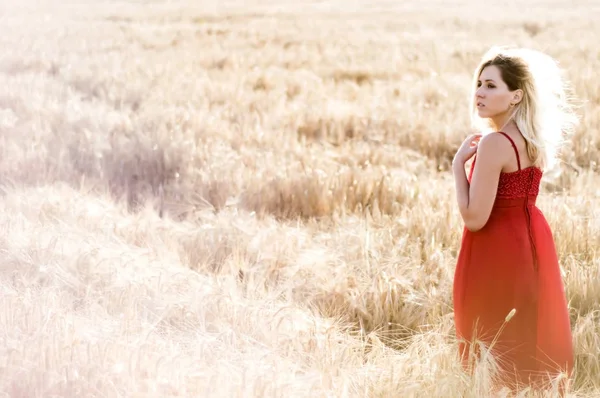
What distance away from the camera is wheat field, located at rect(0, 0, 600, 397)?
2.34 metres

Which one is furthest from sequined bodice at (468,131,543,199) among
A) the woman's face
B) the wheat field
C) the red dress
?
the wheat field

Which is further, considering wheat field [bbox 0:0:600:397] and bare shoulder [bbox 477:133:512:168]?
bare shoulder [bbox 477:133:512:168]

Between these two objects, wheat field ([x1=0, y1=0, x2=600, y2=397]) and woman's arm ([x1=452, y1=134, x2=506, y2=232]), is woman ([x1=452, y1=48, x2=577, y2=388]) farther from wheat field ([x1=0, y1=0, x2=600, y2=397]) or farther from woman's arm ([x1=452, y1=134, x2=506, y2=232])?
wheat field ([x1=0, y1=0, x2=600, y2=397])

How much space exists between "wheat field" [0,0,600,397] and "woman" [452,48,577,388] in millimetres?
184

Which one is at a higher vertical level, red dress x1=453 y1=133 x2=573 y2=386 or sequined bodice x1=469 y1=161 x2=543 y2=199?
sequined bodice x1=469 y1=161 x2=543 y2=199

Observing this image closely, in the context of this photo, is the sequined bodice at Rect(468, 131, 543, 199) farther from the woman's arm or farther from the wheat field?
the wheat field

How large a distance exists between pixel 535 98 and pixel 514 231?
507 millimetres

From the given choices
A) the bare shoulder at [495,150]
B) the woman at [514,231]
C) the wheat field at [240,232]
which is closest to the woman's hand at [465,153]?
the woman at [514,231]

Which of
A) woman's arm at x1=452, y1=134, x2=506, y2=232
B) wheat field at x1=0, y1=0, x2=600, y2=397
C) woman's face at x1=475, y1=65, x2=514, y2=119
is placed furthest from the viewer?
woman's face at x1=475, y1=65, x2=514, y2=119

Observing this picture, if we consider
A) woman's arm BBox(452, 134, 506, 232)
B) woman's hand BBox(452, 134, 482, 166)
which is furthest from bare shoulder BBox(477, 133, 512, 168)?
Result: woman's hand BBox(452, 134, 482, 166)

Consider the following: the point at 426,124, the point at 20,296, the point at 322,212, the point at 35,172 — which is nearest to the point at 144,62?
the point at 426,124

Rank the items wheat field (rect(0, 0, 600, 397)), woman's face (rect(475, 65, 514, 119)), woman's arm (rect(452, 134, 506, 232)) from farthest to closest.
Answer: woman's face (rect(475, 65, 514, 119)), woman's arm (rect(452, 134, 506, 232)), wheat field (rect(0, 0, 600, 397))

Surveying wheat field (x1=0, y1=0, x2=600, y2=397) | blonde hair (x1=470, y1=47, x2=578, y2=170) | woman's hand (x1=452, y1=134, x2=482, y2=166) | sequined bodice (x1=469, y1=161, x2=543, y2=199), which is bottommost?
wheat field (x1=0, y1=0, x2=600, y2=397)

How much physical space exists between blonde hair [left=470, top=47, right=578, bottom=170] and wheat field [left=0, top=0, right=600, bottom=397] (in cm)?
82
